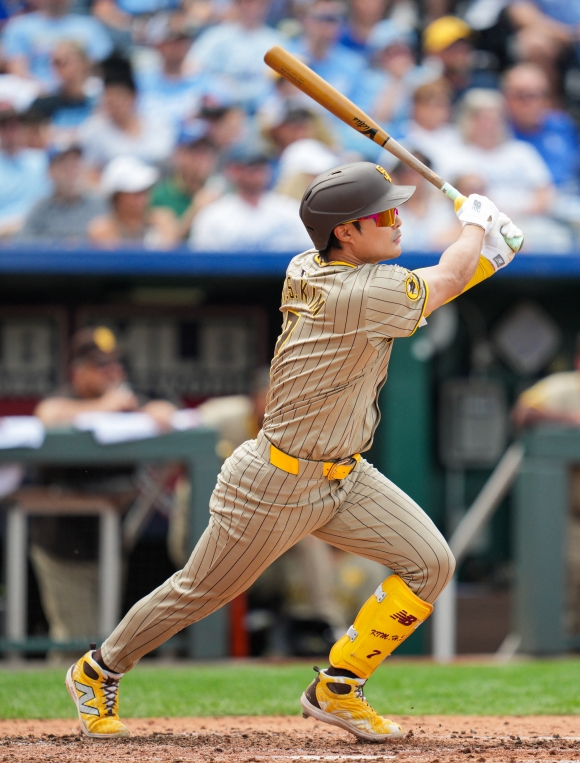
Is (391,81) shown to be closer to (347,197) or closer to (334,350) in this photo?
(347,197)

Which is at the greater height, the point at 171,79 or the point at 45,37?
the point at 45,37

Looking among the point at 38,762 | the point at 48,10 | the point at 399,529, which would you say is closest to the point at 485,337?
the point at 48,10

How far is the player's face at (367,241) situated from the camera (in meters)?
3.23

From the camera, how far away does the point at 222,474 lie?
11.0 feet

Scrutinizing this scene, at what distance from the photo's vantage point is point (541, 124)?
26.8 feet

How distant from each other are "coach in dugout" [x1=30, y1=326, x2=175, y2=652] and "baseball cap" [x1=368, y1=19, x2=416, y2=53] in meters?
3.66

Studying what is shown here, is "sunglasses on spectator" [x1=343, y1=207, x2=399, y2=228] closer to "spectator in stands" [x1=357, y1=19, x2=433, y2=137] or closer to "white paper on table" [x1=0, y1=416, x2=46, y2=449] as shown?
"white paper on table" [x1=0, y1=416, x2=46, y2=449]

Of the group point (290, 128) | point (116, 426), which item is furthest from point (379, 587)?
point (290, 128)

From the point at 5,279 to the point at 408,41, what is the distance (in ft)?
11.6

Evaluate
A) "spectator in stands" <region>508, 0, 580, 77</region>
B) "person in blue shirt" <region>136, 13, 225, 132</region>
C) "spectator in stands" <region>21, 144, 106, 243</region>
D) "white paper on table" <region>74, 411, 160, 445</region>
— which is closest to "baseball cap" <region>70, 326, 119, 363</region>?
"white paper on table" <region>74, 411, 160, 445</region>

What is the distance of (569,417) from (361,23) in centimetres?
381

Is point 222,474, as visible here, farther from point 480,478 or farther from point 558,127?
point 558,127

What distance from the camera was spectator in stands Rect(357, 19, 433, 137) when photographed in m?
8.11

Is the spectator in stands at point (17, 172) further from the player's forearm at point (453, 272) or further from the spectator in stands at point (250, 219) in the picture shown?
the player's forearm at point (453, 272)
